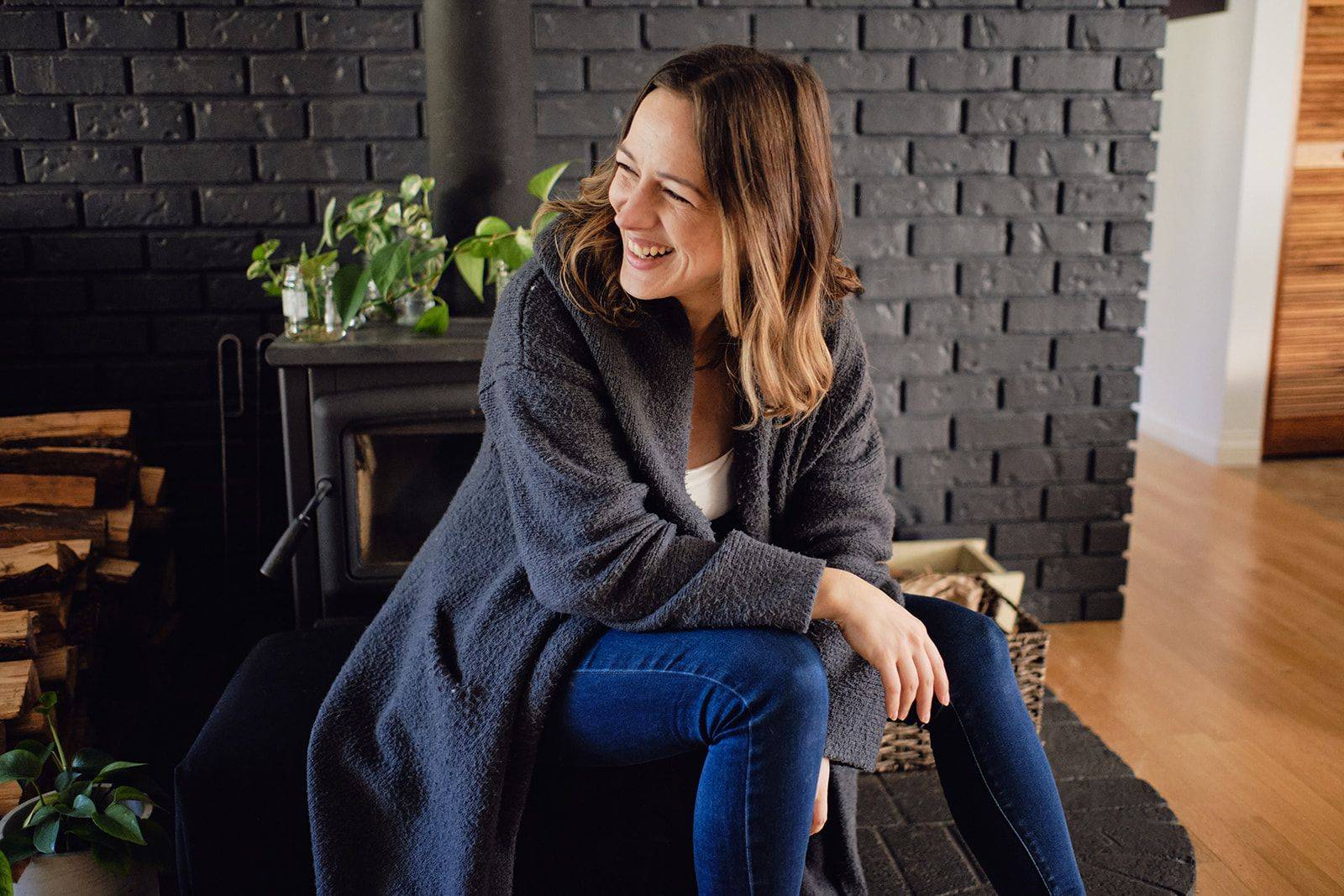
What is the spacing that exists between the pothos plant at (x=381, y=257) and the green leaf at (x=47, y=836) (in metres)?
0.85

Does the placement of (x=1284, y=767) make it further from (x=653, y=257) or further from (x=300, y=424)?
(x=300, y=424)

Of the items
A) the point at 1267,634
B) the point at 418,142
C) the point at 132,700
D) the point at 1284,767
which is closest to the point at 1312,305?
the point at 1267,634

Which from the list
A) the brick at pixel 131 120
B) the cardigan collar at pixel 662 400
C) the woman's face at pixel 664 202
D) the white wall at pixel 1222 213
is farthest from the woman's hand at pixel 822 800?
the white wall at pixel 1222 213

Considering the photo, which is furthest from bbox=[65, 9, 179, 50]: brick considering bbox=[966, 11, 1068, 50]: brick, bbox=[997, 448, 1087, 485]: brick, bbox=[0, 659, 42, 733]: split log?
bbox=[997, 448, 1087, 485]: brick

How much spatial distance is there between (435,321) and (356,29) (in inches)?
26.8

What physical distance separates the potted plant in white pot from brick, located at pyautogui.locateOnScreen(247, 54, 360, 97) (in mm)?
1272

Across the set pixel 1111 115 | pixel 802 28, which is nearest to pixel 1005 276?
pixel 1111 115

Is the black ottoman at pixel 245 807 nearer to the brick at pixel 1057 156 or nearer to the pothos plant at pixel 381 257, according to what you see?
the pothos plant at pixel 381 257

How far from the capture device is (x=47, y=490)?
200 centimetres

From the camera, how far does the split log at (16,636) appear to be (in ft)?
5.46

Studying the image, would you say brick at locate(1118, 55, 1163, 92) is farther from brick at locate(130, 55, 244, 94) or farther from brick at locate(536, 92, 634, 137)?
brick at locate(130, 55, 244, 94)

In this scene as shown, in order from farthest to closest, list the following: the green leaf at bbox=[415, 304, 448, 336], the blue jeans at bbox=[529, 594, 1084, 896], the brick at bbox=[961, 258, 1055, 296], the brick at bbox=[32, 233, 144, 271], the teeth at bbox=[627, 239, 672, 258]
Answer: the brick at bbox=[961, 258, 1055, 296] < the brick at bbox=[32, 233, 144, 271] < the green leaf at bbox=[415, 304, 448, 336] < the teeth at bbox=[627, 239, 672, 258] < the blue jeans at bbox=[529, 594, 1084, 896]

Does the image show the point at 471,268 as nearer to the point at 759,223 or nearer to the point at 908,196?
the point at 759,223

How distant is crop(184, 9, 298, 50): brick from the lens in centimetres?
217
